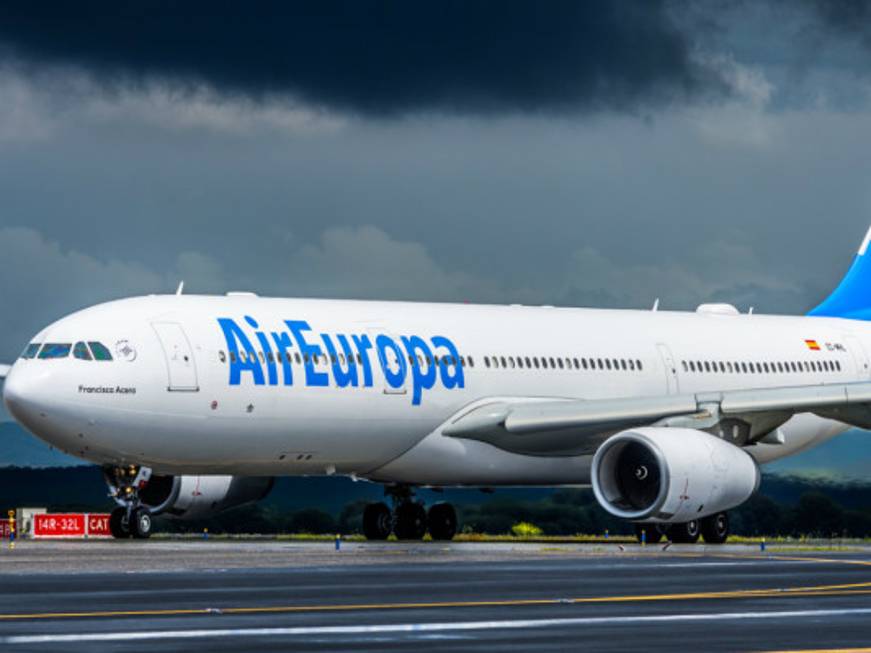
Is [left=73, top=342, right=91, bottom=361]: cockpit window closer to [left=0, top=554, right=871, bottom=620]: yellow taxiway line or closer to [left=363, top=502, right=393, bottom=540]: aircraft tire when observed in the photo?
[left=363, top=502, right=393, bottom=540]: aircraft tire

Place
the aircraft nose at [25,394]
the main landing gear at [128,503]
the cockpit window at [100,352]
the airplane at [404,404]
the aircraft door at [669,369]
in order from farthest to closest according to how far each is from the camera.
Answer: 1. the aircraft door at [669,369]
2. the main landing gear at [128,503]
3. the airplane at [404,404]
4. the cockpit window at [100,352]
5. the aircraft nose at [25,394]

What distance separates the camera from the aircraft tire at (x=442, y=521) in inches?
1626

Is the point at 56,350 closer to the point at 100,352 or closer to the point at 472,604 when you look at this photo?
the point at 100,352

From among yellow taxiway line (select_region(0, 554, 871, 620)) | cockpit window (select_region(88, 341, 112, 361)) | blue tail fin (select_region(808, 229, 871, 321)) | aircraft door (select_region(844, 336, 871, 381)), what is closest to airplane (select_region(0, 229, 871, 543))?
cockpit window (select_region(88, 341, 112, 361))

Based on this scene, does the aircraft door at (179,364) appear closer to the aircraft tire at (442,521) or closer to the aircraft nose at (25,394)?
the aircraft nose at (25,394)

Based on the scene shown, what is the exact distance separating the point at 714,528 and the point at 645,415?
3.33m

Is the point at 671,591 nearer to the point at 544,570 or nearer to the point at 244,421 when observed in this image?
the point at 544,570

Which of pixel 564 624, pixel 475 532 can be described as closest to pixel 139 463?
pixel 475 532

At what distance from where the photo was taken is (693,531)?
125 feet

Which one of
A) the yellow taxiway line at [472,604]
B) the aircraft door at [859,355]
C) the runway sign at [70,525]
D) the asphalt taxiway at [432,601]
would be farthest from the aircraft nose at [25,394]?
the aircraft door at [859,355]

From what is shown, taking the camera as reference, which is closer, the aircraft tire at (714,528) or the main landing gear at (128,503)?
the main landing gear at (128,503)

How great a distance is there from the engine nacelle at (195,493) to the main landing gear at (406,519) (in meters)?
2.37

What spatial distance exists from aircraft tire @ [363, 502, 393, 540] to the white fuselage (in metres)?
2.54

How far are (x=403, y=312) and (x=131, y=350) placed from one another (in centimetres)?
638
